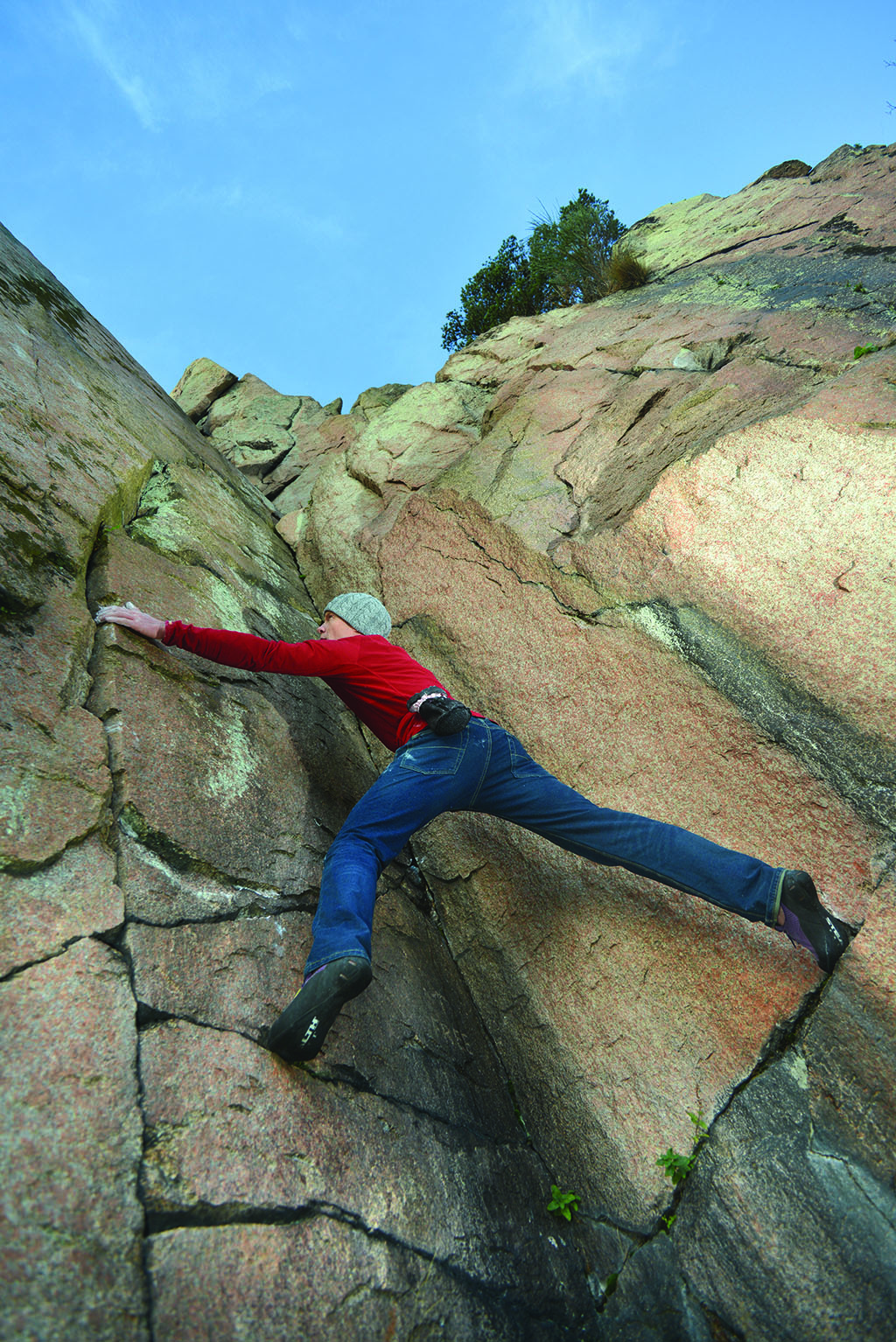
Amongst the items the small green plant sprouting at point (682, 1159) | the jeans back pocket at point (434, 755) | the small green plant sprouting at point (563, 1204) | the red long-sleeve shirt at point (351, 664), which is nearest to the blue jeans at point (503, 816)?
the jeans back pocket at point (434, 755)

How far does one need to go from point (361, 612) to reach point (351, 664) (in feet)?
1.49

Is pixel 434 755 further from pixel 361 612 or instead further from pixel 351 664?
pixel 361 612

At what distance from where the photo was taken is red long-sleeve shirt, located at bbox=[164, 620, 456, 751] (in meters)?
2.60

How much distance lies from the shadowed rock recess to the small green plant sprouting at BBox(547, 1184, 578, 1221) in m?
0.04

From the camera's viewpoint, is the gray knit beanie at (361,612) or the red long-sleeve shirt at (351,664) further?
the gray knit beanie at (361,612)

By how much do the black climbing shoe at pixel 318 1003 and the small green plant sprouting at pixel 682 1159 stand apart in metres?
1.23

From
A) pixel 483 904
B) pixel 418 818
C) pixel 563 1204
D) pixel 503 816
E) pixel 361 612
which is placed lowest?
pixel 563 1204

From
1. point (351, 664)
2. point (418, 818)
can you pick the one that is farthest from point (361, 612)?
point (418, 818)

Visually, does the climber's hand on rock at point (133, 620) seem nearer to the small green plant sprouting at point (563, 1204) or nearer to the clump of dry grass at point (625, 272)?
the small green plant sprouting at point (563, 1204)

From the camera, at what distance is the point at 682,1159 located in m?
2.24

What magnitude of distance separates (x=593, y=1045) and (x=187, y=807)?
1.69 m

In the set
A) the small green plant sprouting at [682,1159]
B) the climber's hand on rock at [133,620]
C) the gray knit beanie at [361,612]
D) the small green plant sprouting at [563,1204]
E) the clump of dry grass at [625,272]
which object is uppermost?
the clump of dry grass at [625,272]

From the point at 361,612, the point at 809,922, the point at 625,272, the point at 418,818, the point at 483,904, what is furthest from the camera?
the point at 625,272

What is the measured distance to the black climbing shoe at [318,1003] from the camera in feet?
6.15
